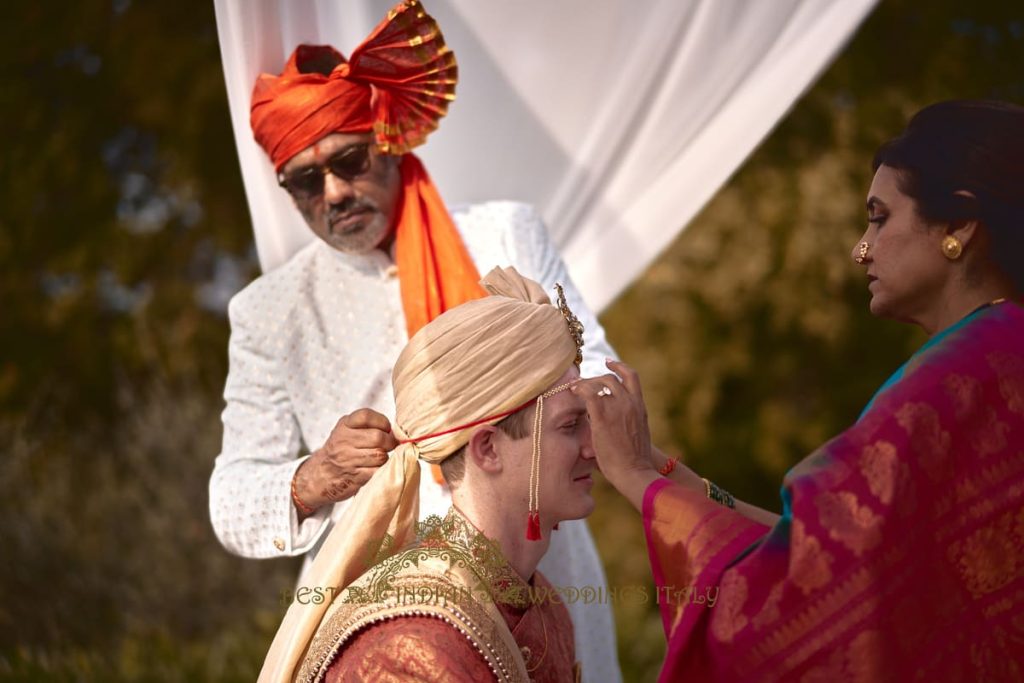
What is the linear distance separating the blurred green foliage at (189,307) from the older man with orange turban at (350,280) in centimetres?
392

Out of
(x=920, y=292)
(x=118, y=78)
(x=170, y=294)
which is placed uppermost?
(x=118, y=78)

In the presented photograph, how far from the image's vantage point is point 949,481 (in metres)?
2.27

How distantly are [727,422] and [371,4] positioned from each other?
5.18 metres

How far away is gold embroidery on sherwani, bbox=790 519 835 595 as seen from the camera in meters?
2.23

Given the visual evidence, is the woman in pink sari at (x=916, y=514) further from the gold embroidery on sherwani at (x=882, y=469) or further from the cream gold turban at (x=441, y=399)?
the cream gold turban at (x=441, y=399)

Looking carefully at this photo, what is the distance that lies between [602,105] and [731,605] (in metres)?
2.01

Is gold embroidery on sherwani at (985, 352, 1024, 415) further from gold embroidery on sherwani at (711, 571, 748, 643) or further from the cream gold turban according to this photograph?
the cream gold turban

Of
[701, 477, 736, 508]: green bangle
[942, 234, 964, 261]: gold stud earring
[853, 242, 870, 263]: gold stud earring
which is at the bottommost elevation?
[701, 477, 736, 508]: green bangle

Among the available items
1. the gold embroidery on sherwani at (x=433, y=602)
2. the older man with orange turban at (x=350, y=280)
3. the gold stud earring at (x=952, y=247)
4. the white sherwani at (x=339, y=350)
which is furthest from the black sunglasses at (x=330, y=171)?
the gold stud earring at (x=952, y=247)

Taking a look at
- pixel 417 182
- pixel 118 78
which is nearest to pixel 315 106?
pixel 417 182

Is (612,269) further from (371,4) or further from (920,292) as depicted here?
(920,292)

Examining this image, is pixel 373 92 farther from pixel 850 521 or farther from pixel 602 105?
pixel 850 521

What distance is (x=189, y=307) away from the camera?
897 cm

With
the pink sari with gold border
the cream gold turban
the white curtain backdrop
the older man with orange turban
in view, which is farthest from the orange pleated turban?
the pink sari with gold border
